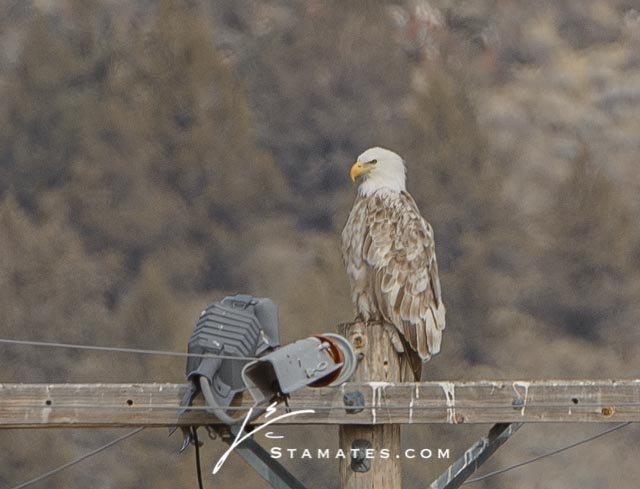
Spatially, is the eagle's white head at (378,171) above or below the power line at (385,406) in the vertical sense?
above

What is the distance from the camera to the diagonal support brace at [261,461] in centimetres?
568

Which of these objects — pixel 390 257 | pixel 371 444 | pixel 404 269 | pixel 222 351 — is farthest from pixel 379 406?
pixel 390 257

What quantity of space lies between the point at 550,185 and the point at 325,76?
4860 millimetres

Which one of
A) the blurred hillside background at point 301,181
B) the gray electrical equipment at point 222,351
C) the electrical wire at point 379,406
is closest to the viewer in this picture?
the gray electrical equipment at point 222,351

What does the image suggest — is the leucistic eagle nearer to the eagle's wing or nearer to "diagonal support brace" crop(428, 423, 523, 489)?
the eagle's wing

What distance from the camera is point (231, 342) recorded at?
219 inches

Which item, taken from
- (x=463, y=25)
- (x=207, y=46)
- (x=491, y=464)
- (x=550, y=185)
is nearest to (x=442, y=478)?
(x=491, y=464)

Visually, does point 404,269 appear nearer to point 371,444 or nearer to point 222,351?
point 371,444

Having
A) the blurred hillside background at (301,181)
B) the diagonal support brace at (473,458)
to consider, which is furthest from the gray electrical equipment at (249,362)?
the blurred hillside background at (301,181)

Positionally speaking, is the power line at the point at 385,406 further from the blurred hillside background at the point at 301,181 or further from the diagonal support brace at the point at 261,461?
the blurred hillside background at the point at 301,181

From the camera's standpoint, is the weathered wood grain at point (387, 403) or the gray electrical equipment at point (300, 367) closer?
the gray electrical equipment at point (300, 367)

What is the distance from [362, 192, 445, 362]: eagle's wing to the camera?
7.50m

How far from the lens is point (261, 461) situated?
5.69 m

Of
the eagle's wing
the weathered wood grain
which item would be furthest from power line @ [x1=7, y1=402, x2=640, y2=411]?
the eagle's wing
